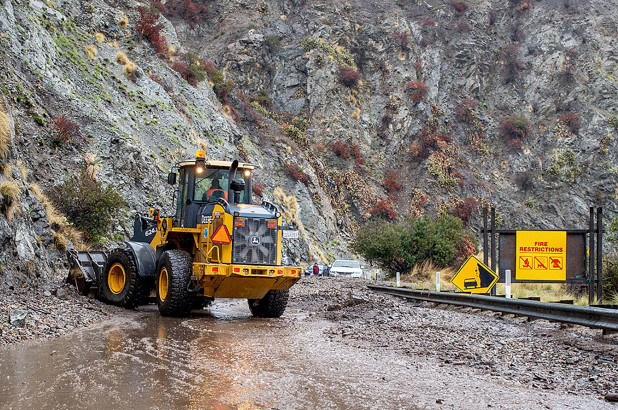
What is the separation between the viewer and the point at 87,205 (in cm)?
2148

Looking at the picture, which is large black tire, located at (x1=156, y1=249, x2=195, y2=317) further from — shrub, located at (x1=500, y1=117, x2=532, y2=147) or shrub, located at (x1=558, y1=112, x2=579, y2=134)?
shrub, located at (x1=558, y1=112, x2=579, y2=134)

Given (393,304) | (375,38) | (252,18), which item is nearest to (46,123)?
(393,304)

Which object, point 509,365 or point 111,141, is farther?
point 111,141

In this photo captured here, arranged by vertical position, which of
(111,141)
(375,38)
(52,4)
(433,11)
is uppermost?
(433,11)

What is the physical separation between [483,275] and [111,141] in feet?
58.2

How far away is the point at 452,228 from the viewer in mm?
34156

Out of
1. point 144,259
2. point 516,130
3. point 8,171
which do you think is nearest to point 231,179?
point 144,259

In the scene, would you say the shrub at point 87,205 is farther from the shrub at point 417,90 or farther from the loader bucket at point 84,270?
the shrub at point 417,90

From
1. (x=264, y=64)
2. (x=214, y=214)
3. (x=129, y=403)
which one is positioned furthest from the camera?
(x=264, y=64)

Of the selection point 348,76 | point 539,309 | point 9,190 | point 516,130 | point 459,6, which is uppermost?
point 459,6

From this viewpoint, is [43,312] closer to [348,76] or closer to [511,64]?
[348,76]

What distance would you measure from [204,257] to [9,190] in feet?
15.5

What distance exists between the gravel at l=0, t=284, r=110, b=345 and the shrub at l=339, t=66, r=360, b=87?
44.6 metres

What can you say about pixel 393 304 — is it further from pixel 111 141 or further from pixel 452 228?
pixel 452 228
